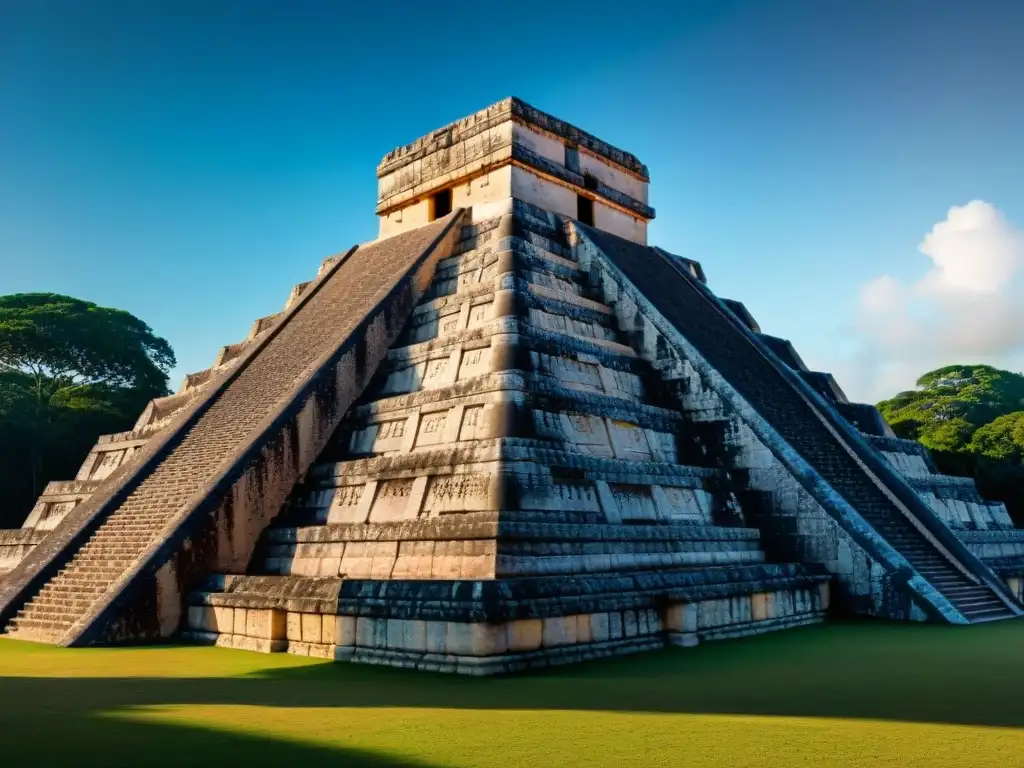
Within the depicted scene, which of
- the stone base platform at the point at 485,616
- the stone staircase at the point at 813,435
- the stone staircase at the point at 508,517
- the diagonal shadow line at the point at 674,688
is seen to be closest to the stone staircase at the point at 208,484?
the stone staircase at the point at 508,517

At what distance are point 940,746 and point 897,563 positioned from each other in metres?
6.58

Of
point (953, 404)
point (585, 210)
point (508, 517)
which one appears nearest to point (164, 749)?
point (508, 517)

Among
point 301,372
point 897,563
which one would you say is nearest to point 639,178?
point 301,372

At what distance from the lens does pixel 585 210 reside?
55.6 ft

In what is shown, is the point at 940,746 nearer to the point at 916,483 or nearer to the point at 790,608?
the point at 790,608

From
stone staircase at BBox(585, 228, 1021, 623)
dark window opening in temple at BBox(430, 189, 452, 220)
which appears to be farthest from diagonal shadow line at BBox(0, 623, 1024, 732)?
dark window opening in temple at BBox(430, 189, 452, 220)

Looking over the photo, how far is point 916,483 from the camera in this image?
15.1 meters

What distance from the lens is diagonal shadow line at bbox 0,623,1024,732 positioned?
5668 mm

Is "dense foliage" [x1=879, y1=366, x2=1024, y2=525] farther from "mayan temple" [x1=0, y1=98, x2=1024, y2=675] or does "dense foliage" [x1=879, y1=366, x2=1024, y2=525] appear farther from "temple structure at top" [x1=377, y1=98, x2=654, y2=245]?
"temple structure at top" [x1=377, y1=98, x2=654, y2=245]

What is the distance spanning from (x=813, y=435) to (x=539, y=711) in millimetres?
9020

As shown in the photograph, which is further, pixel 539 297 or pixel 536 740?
pixel 539 297

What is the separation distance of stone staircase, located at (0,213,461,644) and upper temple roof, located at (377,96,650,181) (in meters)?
2.46

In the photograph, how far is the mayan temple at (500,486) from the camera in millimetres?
8477

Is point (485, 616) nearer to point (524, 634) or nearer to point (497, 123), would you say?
point (524, 634)
